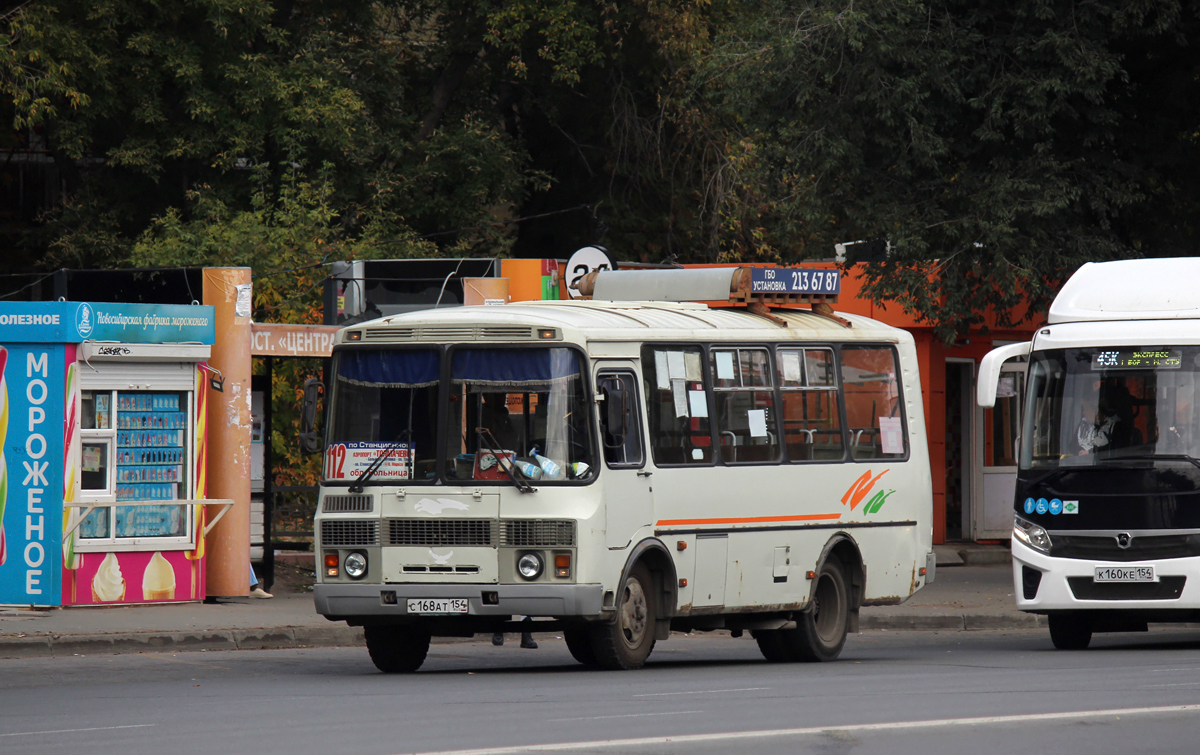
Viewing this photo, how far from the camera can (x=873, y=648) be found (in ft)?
54.6

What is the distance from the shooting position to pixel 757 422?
14227mm

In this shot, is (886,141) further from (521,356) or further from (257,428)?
(521,356)

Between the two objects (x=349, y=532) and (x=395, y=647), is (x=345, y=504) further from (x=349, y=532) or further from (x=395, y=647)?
(x=395, y=647)

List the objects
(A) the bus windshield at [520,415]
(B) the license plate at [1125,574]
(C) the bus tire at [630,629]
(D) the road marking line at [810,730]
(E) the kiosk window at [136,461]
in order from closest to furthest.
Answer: (D) the road marking line at [810,730], (A) the bus windshield at [520,415], (C) the bus tire at [630,629], (B) the license plate at [1125,574], (E) the kiosk window at [136,461]

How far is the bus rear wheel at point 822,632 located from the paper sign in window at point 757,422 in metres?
1.28

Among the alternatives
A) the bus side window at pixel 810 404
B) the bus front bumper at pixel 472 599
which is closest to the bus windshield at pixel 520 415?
the bus front bumper at pixel 472 599

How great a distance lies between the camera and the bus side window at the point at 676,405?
1329 centimetres

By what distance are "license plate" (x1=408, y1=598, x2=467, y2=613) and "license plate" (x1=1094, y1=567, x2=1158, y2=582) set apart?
226 inches

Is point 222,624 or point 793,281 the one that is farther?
point 222,624

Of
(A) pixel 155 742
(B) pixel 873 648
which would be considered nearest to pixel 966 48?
(B) pixel 873 648

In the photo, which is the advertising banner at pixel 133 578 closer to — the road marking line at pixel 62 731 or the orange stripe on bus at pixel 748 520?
the orange stripe on bus at pixel 748 520

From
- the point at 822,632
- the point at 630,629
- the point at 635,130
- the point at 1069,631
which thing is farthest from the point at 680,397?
the point at 635,130

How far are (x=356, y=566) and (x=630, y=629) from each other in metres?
2.02

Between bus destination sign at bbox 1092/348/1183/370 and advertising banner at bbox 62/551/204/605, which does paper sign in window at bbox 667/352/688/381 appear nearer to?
bus destination sign at bbox 1092/348/1183/370
